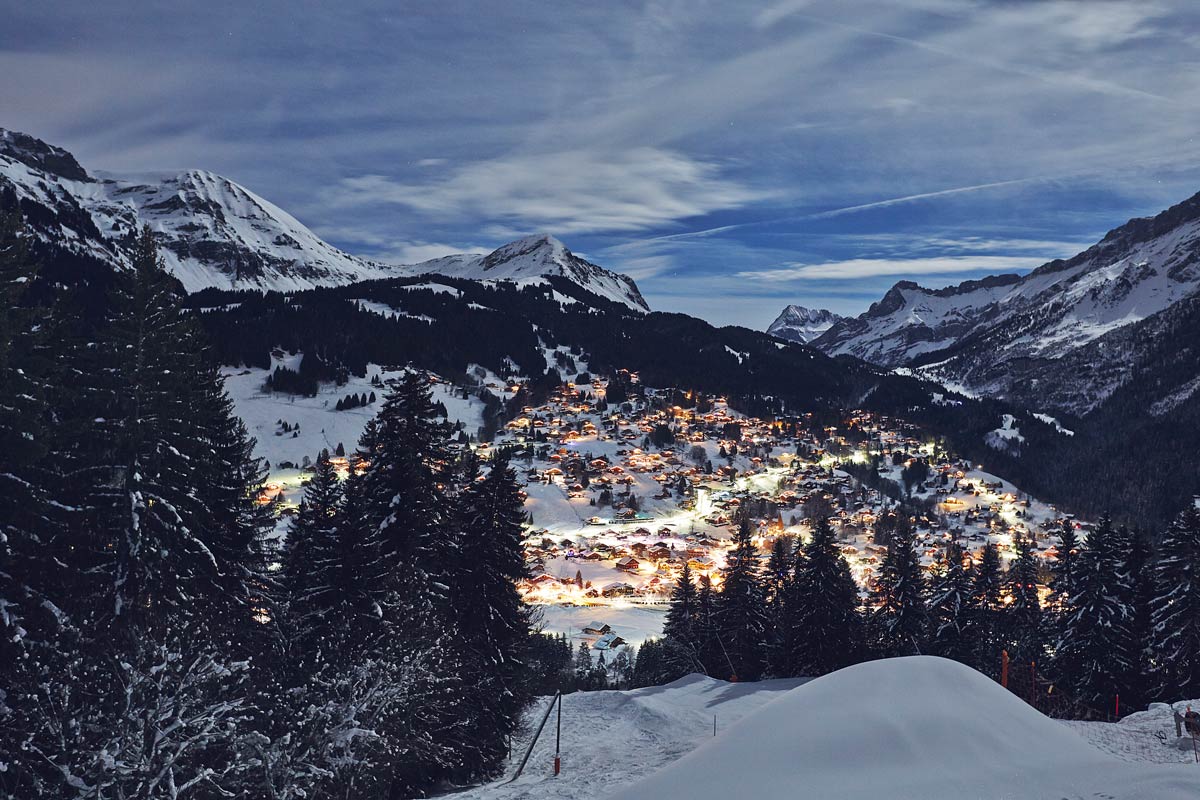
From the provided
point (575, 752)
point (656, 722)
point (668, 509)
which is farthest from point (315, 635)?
point (668, 509)

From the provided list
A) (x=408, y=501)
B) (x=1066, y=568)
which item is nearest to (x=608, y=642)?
(x=1066, y=568)

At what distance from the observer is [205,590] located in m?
20.6

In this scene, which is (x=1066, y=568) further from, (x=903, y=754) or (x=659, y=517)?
(x=659, y=517)

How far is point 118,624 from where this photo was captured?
639 inches

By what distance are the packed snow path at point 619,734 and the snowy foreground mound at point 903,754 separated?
27.5 feet

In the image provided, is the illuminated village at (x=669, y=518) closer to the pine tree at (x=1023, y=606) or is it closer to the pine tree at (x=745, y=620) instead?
the pine tree at (x=745, y=620)

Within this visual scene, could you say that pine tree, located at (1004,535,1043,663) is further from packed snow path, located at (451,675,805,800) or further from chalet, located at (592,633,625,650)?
chalet, located at (592,633,625,650)

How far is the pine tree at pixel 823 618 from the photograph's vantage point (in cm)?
3969

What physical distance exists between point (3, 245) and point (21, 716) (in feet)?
38.2

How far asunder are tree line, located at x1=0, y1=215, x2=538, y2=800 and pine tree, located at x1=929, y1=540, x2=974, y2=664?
1168 inches

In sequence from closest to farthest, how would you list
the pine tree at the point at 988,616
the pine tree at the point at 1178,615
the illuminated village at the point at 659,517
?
the pine tree at the point at 1178,615 → the pine tree at the point at 988,616 → the illuminated village at the point at 659,517

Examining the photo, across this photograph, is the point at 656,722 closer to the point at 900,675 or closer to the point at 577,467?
the point at 900,675

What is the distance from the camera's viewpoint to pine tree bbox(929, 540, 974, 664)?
132 feet

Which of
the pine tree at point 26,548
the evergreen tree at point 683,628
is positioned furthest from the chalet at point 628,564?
the pine tree at point 26,548
